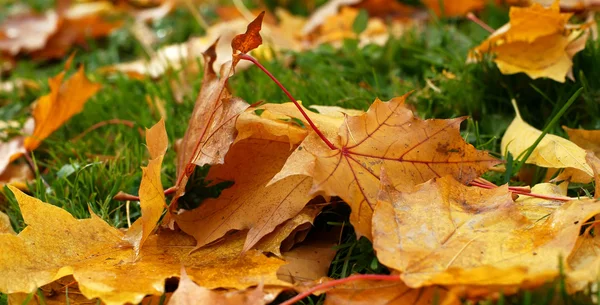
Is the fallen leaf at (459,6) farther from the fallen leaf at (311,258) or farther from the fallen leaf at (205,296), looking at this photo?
the fallen leaf at (205,296)

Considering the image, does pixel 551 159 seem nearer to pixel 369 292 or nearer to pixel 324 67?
pixel 369 292

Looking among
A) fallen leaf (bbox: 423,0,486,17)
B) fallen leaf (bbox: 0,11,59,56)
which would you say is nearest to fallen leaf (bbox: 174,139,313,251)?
fallen leaf (bbox: 423,0,486,17)

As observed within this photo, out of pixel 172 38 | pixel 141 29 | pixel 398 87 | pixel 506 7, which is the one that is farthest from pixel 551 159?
pixel 141 29

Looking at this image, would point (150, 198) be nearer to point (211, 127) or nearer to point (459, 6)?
point (211, 127)

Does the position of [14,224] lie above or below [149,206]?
below

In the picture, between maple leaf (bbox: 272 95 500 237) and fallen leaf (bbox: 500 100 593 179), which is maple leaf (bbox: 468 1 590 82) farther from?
maple leaf (bbox: 272 95 500 237)

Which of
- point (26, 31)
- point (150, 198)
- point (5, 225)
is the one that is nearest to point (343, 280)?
point (150, 198)

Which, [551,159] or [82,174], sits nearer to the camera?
[551,159]
